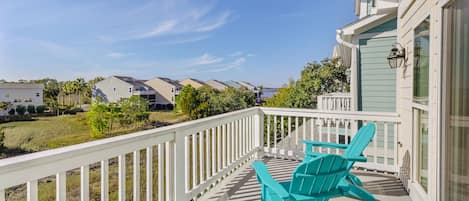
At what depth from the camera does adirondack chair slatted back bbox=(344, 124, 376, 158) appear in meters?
3.08

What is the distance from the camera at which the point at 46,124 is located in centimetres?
650

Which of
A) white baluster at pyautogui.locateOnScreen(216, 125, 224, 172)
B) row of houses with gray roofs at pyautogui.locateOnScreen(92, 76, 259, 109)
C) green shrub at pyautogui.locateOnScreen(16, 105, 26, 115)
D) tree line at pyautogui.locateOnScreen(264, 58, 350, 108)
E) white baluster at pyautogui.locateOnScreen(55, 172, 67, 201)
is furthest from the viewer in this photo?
tree line at pyautogui.locateOnScreen(264, 58, 350, 108)

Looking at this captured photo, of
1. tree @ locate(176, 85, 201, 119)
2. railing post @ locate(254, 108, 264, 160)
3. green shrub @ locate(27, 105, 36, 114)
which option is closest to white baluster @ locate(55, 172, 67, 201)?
railing post @ locate(254, 108, 264, 160)

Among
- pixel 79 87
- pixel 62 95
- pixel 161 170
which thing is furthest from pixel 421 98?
pixel 79 87

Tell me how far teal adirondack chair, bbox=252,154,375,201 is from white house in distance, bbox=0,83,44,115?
15.6 ft

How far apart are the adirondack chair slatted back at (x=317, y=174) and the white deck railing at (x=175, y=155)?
1125 millimetres

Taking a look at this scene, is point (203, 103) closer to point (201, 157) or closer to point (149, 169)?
point (201, 157)

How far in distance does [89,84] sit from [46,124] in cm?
545

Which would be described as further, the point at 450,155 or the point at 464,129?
the point at 450,155

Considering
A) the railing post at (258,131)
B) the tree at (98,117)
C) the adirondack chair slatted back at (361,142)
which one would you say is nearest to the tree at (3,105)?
the tree at (98,117)

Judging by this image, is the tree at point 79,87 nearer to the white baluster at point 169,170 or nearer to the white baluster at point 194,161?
the white baluster at point 194,161

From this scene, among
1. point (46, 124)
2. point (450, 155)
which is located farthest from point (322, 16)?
point (450, 155)

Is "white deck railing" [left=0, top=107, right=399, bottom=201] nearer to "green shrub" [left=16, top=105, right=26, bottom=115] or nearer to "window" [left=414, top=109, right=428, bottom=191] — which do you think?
"window" [left=414, top=109, right=428, bottom=191]

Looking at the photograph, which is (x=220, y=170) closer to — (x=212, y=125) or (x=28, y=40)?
(x=212, y=125)
